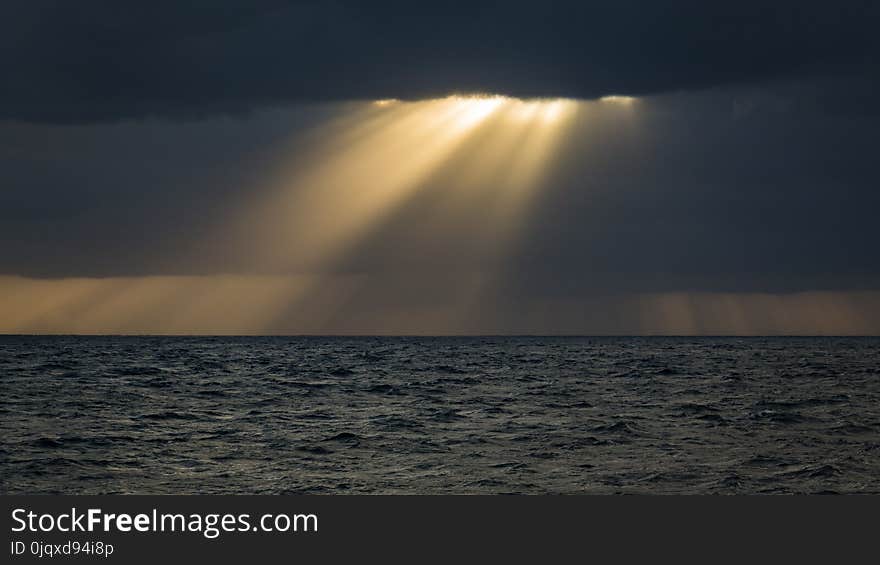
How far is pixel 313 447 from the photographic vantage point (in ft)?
102

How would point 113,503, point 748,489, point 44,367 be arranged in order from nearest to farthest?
point 113,503
point 748,489
point 44,367

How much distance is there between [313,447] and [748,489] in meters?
13.5

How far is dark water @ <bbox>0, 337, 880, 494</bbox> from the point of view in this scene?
2520 centimetres

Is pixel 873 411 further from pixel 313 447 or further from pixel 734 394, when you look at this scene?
pixel 313 447

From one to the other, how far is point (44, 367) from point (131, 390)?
27.9 meters

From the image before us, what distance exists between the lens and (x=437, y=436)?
33562mm

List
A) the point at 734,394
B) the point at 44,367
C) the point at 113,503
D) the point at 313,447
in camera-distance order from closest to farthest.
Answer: the point at 113,503 → the point at 313,447 → the point at 734,394 → the point at 44,367

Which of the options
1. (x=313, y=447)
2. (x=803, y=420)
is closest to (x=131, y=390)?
(x=313, y=447)

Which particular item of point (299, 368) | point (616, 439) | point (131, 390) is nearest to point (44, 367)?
point (299, 368)

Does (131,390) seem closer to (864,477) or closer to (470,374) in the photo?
(470,374)

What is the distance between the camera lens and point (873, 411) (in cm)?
4141

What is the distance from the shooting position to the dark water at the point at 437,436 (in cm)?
2520

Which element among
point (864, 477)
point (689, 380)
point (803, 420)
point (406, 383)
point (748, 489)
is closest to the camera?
point (748, 489)

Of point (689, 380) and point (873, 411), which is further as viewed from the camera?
point (689, 380)
